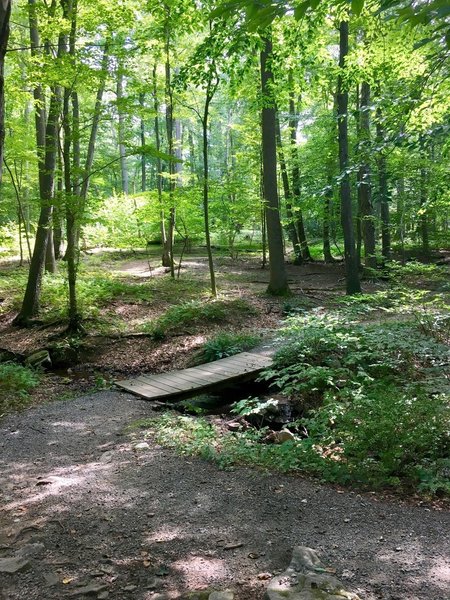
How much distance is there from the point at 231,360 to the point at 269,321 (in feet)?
9.76

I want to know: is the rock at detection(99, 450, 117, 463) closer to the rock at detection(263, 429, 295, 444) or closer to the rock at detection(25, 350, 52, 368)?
the rock at detection(263, 429, 295, 444)

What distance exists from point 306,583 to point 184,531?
108cm

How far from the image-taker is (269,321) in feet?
36.9

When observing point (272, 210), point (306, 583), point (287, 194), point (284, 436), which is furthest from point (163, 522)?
point (287, 194)

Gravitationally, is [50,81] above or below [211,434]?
above

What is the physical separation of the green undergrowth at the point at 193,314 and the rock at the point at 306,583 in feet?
25.1

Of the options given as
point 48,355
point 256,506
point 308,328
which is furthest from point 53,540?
point 48,355

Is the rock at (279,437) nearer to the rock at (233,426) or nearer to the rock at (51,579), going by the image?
the rock at (233,426)

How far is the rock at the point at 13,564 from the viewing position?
2.85m

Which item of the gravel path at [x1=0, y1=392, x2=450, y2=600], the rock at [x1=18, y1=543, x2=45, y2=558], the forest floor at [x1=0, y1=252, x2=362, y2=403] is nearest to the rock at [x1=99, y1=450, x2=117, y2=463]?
the gravel path at [x1=0, y1=392, x2=450, y2=600]

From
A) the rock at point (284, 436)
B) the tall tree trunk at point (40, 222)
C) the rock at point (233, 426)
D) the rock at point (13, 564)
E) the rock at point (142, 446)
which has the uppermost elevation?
the tall tree trunk at point (40, 222)

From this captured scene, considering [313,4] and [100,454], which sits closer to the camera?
[313,4]

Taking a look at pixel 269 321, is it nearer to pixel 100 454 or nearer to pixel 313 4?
pixel 100 454

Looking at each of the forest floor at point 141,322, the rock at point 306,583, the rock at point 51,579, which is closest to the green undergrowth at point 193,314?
the forest floor at point 141,322
